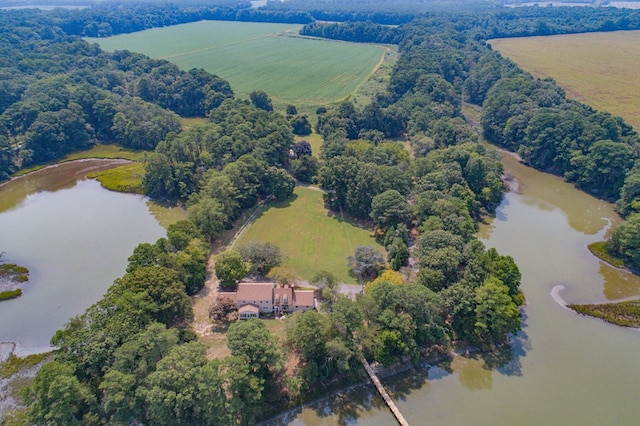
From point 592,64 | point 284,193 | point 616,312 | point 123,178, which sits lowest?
point 123,178

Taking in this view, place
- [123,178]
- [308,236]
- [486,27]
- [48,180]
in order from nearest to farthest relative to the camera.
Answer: [308,236], [123,178], [48,180], [486,27]

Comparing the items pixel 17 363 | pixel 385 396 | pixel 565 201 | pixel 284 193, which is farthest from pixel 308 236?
pixel 565 201

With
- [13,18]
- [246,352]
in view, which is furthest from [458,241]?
[13,18]

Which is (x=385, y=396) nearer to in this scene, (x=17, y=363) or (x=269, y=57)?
(x=17, y=363)

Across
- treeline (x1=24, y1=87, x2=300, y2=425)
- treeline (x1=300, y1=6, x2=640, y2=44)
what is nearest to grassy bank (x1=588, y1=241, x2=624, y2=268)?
treeline (x1=24, y1=87, x2=300, y2=425)

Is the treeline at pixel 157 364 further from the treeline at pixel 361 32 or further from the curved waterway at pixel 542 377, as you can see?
the treeline at pixel 361 32
